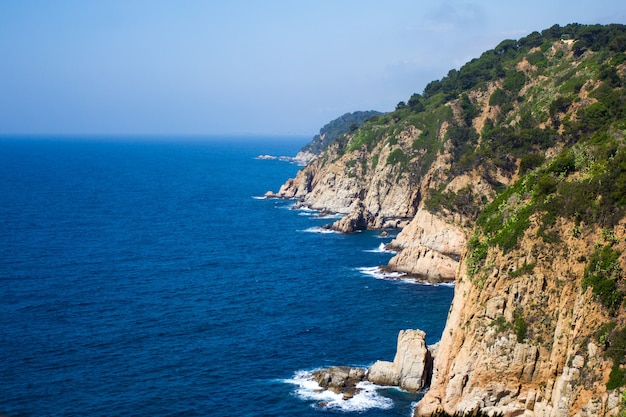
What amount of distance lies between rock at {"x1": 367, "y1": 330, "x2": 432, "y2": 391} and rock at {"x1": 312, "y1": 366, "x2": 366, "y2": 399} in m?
1.33

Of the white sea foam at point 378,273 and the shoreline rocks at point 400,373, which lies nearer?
the shoreline rocks at point 400,373

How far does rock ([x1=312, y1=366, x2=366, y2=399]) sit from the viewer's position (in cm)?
5862

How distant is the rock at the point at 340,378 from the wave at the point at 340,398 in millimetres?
450

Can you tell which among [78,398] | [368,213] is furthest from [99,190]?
[78,398]

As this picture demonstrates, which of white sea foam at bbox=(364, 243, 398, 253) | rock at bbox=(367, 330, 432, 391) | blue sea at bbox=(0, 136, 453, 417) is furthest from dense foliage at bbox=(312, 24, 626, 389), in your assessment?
blue sea at bbox=(0, 136, 453, 417)

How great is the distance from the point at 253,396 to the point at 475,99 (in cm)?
10871

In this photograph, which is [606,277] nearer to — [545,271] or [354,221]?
[545,271]

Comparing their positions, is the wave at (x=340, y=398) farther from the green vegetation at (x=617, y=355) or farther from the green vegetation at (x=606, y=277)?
the green vegetation at (x=606, y=277)

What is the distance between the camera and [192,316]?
78562 millimetres

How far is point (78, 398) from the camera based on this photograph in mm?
56688

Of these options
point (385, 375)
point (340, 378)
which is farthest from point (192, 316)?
point (385, 375)

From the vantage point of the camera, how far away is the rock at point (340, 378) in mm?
58616

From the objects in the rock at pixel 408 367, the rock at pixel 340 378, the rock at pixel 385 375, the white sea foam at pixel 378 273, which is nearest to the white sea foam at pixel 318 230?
the white sea foam at pixel 378 273

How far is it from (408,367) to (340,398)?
6.73 metres
